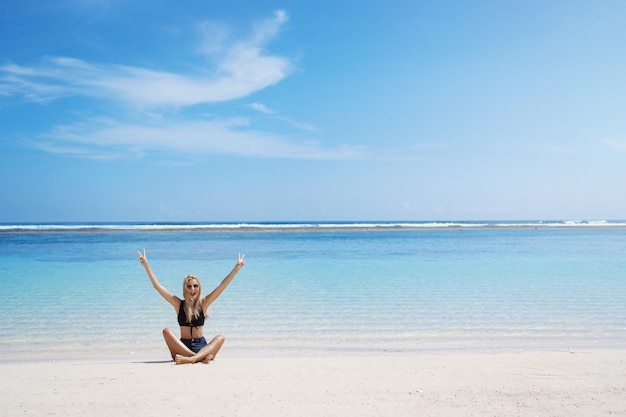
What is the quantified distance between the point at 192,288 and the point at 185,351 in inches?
31.8

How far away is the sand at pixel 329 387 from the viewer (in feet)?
14.8

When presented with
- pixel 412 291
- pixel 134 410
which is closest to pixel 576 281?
pixel 412 291

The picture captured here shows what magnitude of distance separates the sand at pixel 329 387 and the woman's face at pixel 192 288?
0.90 metres

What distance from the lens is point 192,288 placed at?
6.43 m

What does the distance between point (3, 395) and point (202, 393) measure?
200 centimetres

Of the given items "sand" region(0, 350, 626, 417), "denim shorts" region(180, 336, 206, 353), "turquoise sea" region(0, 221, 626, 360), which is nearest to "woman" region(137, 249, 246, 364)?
"denim shorts" region(180, 336, 206, 353)

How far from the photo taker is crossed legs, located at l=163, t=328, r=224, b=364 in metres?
6.23

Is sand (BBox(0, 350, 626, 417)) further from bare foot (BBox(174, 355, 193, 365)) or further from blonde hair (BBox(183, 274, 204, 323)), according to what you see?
blonde hair (BBox(183, 274, 204, 323))

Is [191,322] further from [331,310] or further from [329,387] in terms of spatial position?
[331,310]

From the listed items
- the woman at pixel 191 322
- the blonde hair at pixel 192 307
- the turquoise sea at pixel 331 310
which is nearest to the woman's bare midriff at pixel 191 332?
the woman at pixel 191 322

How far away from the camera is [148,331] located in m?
8.52

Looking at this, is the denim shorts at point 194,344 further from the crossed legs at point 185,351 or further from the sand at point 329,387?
the sand at point 329,387

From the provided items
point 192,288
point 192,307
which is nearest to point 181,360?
point 192,307

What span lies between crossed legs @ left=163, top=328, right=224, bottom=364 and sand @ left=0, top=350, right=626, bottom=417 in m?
0.15
